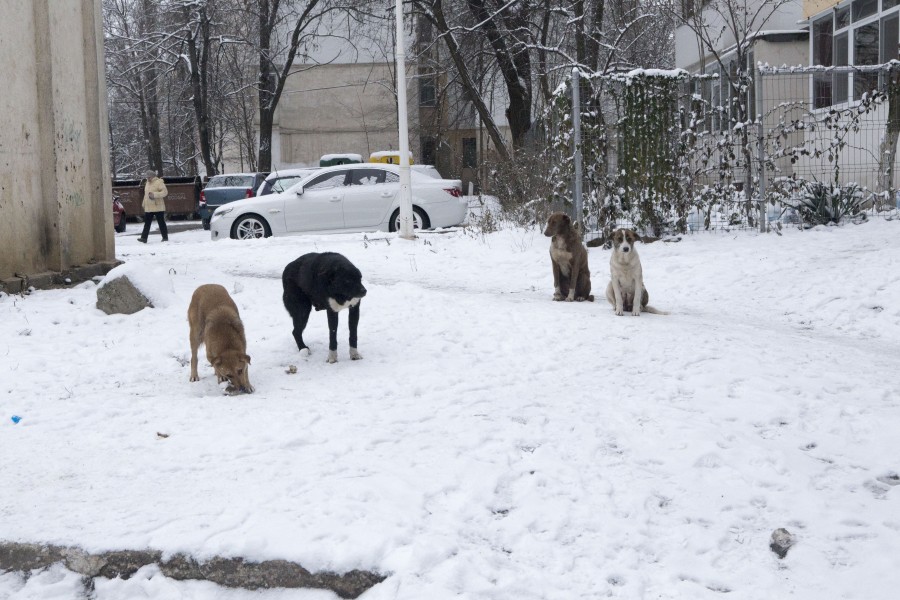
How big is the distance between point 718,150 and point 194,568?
11.4 metres

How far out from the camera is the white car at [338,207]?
60.0ft

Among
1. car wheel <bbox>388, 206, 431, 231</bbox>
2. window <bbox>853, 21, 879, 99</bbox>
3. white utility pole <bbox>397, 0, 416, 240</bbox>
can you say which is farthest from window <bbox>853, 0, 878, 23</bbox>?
car wheel <bbox>388, 206, 431, 231</bbox>

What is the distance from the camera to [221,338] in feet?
22.0

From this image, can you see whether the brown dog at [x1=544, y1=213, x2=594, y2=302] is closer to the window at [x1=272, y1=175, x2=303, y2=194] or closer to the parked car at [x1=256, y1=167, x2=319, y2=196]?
the parked car at [x1=256, y1=167, x2=319, y2=196]

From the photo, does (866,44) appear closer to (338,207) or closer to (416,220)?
(416,220)

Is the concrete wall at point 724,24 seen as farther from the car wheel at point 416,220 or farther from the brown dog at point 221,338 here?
the brown dog at point 221,338

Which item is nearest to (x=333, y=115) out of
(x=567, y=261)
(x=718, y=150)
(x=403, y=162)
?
(x=403, y=162)

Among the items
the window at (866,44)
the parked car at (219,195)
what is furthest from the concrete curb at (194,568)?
the parked car at (219,195)

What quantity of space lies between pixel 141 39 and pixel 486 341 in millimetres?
31088

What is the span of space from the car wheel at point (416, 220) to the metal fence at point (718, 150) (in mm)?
5277

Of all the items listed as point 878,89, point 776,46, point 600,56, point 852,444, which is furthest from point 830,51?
point 852,444

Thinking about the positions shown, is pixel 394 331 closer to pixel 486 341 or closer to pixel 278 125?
pixel 486 341

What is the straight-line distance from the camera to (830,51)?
21.3 m

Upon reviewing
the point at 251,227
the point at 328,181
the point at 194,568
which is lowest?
the point at 194,568
